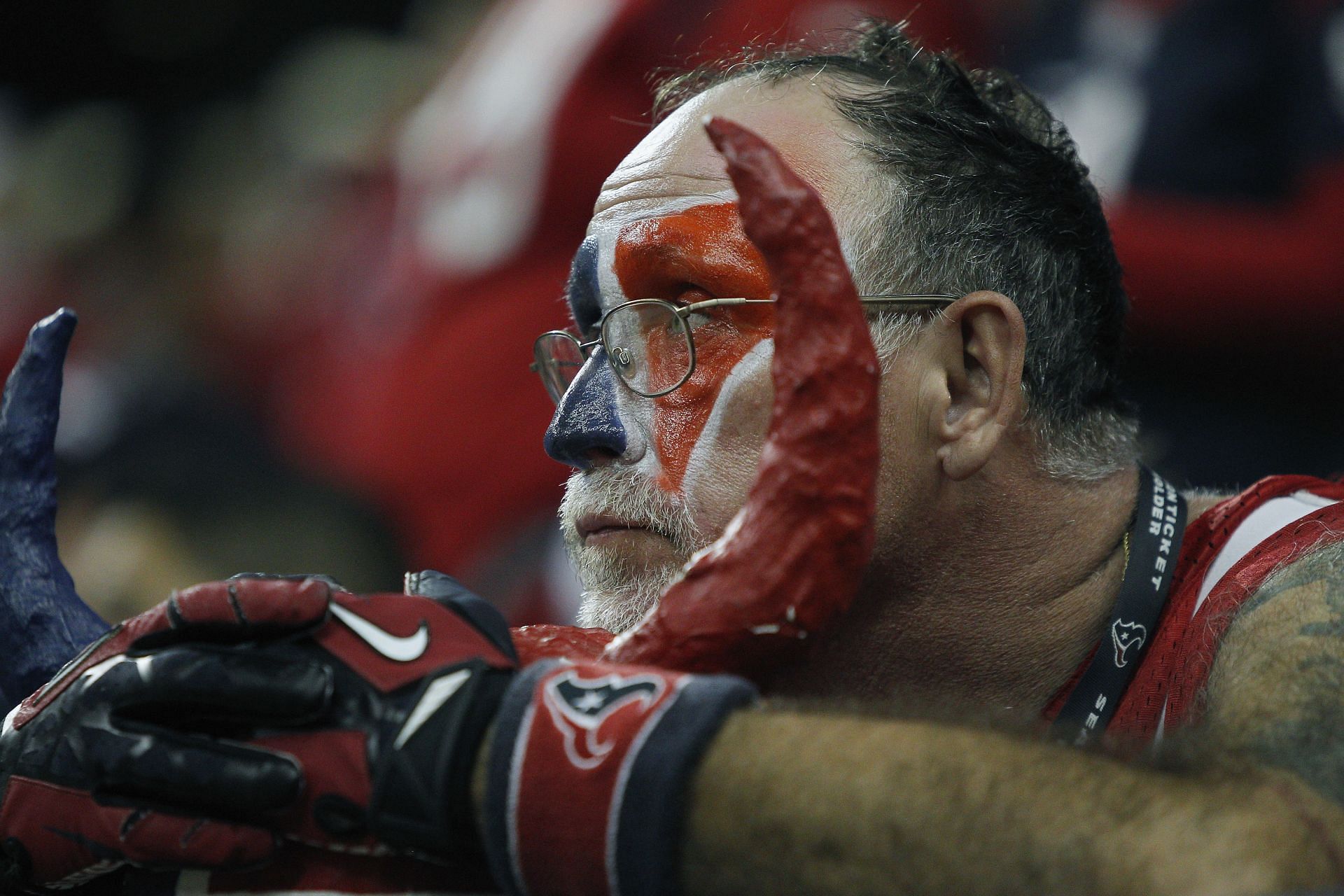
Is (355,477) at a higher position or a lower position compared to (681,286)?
lower

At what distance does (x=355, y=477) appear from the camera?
444 cm

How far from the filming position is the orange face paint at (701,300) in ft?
5.19

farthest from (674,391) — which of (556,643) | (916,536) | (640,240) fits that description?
(556,643)

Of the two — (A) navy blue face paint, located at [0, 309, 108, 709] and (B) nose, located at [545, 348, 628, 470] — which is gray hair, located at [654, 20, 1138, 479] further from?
(A) navy blue face paint, located at [0, 309, 108, 709]

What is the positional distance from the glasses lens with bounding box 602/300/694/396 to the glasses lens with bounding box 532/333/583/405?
1.08 feet

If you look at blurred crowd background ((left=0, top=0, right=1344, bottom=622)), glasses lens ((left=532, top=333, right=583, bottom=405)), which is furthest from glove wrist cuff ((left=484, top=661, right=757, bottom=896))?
blurred crowd background ((left=0, top=0, right=1344, bottom=622))

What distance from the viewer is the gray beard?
1.58 metres

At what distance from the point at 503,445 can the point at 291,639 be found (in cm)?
278

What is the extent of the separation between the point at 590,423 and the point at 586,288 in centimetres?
20

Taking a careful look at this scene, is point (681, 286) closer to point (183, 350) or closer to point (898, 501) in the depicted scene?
point (898, 501)

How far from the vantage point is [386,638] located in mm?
1060

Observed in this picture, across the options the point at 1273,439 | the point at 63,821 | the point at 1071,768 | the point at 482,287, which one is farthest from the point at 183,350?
the point at 1071,768

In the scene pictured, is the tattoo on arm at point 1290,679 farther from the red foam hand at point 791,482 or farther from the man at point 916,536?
the red foam hand at point 791,482

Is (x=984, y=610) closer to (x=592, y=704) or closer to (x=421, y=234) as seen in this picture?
(x=592, y=704)
